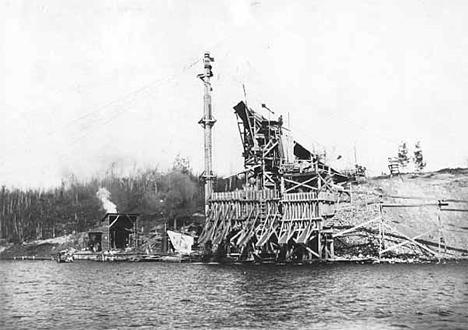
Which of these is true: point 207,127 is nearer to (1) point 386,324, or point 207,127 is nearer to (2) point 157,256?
(2) point 157,256

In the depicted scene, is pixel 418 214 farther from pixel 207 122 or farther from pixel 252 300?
pixel 252 300

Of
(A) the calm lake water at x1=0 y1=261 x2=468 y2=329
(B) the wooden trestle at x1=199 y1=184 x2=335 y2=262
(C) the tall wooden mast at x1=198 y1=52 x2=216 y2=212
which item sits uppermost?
(C) the tall wooden mast at x1=198 y1=52 x2=216 y2=212

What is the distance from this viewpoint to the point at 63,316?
29672mm

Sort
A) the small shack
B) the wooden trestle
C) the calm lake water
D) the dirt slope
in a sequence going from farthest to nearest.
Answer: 1. the small shack
2. the dirt slope
3. the wooden trestle
4. the calm lake water

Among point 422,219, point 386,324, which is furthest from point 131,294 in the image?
point 422,219

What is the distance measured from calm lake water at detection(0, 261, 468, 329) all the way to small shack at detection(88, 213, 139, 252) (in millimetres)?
36558

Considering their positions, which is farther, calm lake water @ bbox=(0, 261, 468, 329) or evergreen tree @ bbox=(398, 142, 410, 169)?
evergreen tree @ bbox=(398, 142, 410, 169)

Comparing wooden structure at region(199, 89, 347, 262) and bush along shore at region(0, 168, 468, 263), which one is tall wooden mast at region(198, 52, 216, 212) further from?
bush along shore at region(0, 168, 468, 263)

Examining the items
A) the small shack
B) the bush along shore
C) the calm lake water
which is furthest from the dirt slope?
the small shack

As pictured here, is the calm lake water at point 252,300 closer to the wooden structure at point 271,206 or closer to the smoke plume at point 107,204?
the wooden structure at point 271,206

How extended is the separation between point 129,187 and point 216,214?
8199 cm

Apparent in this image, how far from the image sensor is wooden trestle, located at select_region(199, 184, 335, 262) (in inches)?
2422

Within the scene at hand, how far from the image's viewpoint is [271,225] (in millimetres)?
62406

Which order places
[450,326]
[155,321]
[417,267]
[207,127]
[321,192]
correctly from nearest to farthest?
[450,326]
[155,321]
[417,267]
[321,192]
[207,127]
